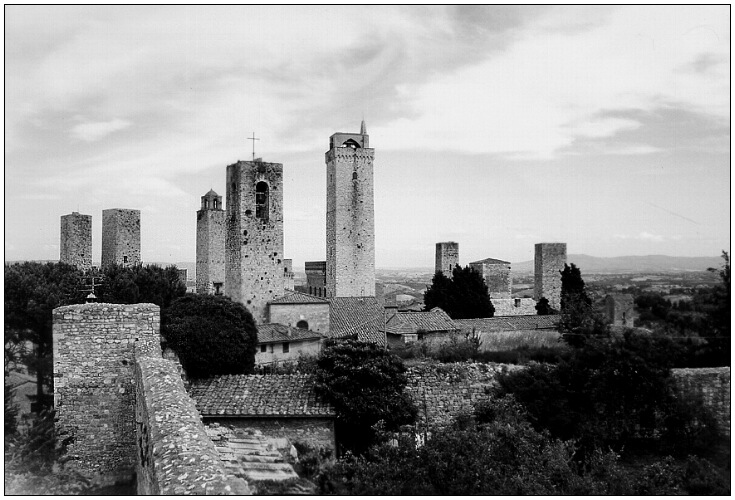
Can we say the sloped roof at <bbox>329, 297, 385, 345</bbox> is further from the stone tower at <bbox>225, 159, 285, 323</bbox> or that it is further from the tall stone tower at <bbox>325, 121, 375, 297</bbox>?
the tall stone tower at <bbox>325, 121, 375, 297</bbox>

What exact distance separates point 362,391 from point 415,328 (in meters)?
9.14

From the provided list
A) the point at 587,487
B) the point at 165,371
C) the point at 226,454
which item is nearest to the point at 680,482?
the point at 587,487

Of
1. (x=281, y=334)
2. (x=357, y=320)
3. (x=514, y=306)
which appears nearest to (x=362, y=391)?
(x=281, y=334)

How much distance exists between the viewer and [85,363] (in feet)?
32.1

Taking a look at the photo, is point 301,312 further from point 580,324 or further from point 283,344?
point 580,324

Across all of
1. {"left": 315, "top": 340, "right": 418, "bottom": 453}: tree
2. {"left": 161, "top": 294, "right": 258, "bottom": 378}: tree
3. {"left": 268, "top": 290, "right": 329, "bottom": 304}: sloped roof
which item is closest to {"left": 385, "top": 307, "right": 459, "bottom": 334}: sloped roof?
{"left": 268, "top": 290, "right": 329, "bottom": 304}: sloped roof

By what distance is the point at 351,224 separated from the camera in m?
39.8

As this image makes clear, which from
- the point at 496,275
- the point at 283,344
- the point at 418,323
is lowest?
the point at 283,344

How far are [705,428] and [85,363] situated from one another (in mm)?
12078

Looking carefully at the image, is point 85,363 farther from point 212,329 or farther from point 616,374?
point 616,374

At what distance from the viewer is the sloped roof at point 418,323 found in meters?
22.7

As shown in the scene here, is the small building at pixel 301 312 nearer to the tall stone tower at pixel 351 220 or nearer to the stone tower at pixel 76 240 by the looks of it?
the stone tower at pixel 76 240

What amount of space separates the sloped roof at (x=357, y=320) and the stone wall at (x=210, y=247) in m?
6.85

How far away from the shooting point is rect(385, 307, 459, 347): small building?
73.0 feet
